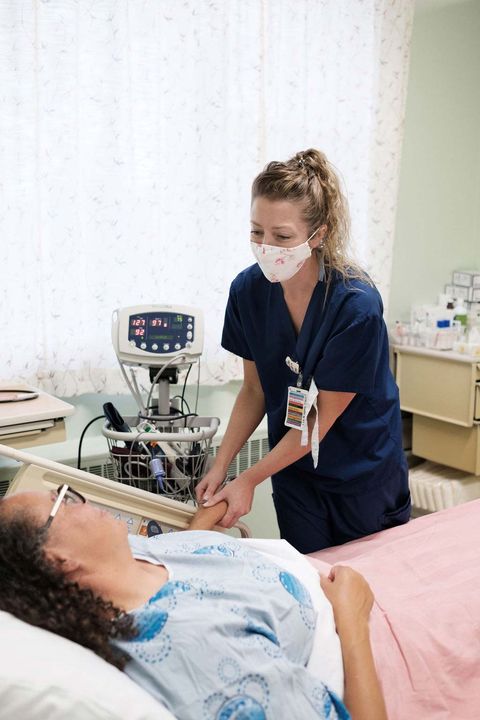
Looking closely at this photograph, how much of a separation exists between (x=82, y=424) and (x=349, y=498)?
3.91ft

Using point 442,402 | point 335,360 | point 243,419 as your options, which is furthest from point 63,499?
point 442,402

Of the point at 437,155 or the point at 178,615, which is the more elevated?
the point at 437,155

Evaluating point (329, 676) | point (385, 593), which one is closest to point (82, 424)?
point (385, 593)

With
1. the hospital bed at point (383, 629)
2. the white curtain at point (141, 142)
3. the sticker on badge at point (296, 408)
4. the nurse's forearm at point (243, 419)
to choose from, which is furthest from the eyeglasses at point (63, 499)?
the white curtain at point (141, 142)

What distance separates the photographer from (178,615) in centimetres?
116

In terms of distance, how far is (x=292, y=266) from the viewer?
1822 millimetres

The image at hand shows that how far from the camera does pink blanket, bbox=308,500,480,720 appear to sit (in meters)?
1.39

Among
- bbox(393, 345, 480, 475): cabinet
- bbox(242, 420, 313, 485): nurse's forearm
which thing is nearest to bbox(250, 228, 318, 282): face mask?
bbox(242, 420, 313, 485): nurse's forearm

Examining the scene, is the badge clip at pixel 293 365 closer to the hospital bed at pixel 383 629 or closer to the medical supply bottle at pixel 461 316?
the hospital bed at pixel 383 629

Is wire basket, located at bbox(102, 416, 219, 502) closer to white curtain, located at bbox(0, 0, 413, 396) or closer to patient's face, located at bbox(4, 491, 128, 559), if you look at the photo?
white curtain, located at bbox(0, 0, 413, 396)

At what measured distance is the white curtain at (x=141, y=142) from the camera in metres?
2.49

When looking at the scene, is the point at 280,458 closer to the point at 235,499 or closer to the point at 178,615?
the point at 235,499

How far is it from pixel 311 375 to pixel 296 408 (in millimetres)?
98

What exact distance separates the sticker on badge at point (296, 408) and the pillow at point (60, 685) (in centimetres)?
89
